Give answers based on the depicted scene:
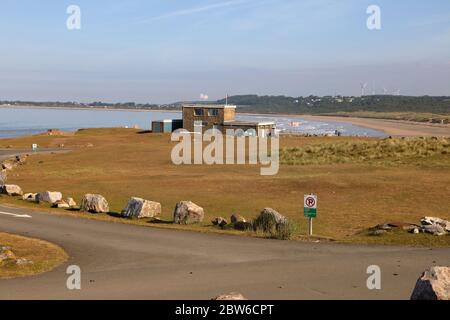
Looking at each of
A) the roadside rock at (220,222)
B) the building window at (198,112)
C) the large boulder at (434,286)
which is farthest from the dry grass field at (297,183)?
the building window at (198,112)

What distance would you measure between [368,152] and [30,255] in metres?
47.0

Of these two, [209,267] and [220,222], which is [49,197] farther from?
[209,267]

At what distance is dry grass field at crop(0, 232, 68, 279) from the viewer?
50.2 ft

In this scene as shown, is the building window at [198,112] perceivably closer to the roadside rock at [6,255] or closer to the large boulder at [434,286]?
the roadside rock at [6,255]

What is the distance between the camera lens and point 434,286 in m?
9.81

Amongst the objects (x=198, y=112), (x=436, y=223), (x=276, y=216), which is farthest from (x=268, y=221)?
(x=198, y=112)

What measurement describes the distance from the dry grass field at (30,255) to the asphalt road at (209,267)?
0.42 metres

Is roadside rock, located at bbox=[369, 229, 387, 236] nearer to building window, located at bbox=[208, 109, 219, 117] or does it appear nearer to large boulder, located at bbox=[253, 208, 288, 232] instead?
large boulder, located at bbox=[253, 208, 288, 232]

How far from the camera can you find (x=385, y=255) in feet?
55.4

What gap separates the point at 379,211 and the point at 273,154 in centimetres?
3660

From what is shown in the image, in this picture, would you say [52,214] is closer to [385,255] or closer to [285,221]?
[285,221]
